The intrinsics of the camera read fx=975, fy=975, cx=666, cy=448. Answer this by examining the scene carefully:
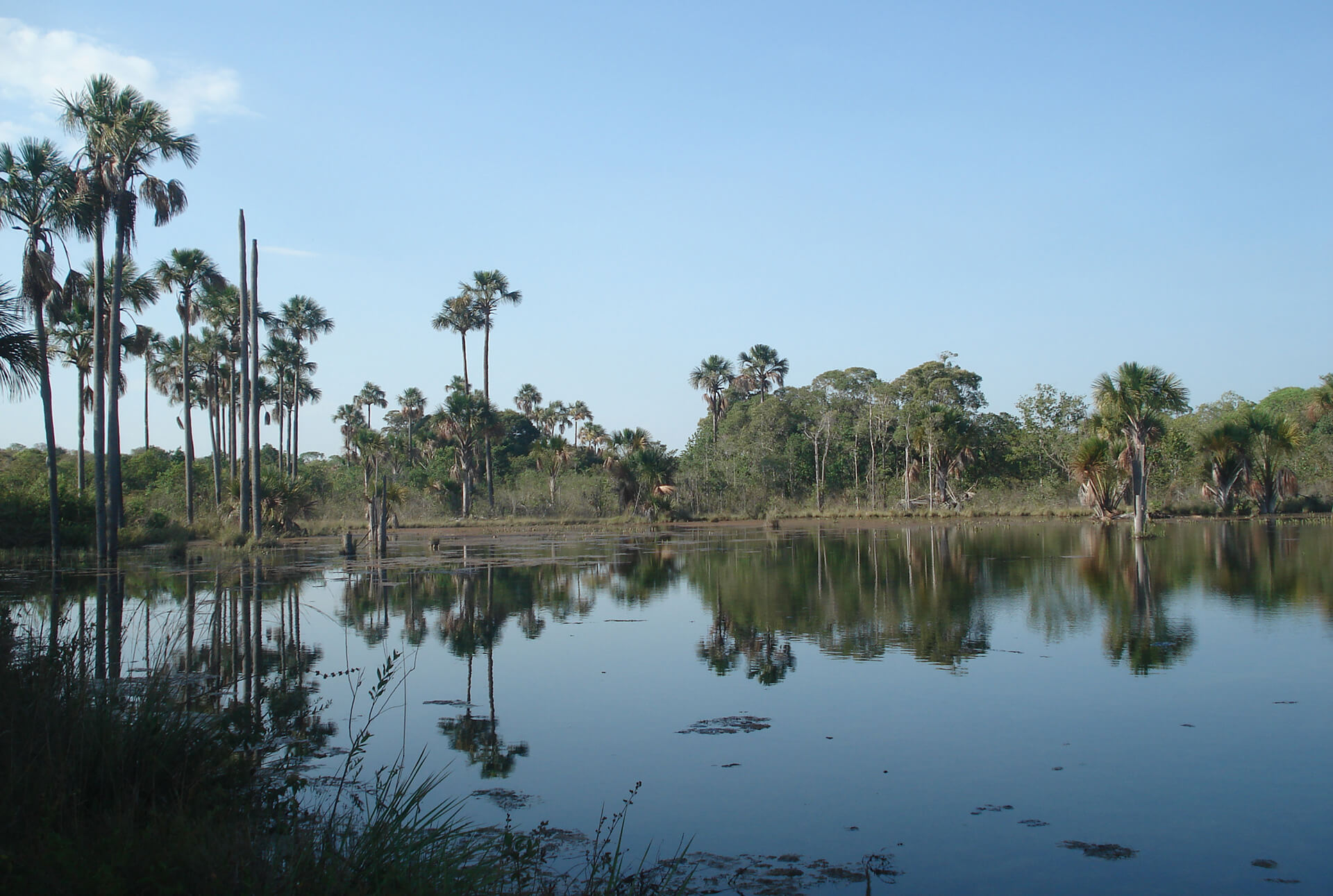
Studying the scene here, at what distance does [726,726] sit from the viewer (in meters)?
9.25

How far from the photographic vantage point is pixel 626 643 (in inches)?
558

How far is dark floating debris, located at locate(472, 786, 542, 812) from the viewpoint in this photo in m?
7.09

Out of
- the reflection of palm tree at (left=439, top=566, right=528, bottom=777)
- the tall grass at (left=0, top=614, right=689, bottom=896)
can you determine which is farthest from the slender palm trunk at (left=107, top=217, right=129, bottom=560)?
the tall grass at (left=0, top=614, right=689, bottom=896)

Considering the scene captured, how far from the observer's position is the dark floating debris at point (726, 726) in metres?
9.05

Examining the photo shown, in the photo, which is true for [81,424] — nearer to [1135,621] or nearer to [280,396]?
[280,396]

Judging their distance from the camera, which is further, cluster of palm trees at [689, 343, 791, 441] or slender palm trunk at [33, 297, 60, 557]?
cluster of palm trees at [689, 343, 791, 441]

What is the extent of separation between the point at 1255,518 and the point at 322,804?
4734 centimetres

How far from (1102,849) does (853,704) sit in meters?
3.95

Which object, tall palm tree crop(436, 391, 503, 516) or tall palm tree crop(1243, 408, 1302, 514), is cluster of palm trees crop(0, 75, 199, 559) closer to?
tall palm tree crop(436, 391, 503, 516)

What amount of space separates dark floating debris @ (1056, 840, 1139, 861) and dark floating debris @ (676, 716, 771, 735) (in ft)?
11.0

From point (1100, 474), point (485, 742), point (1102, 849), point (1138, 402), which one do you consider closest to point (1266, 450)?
point (1100, 474)

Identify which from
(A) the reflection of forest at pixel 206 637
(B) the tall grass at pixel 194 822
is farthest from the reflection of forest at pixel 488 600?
(B) the tall grass at pixel 194 822

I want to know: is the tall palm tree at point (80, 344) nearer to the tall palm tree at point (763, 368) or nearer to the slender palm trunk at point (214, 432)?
the slender palm trunk at point (214, 432)

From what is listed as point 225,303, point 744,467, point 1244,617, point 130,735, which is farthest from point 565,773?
point 744,467
